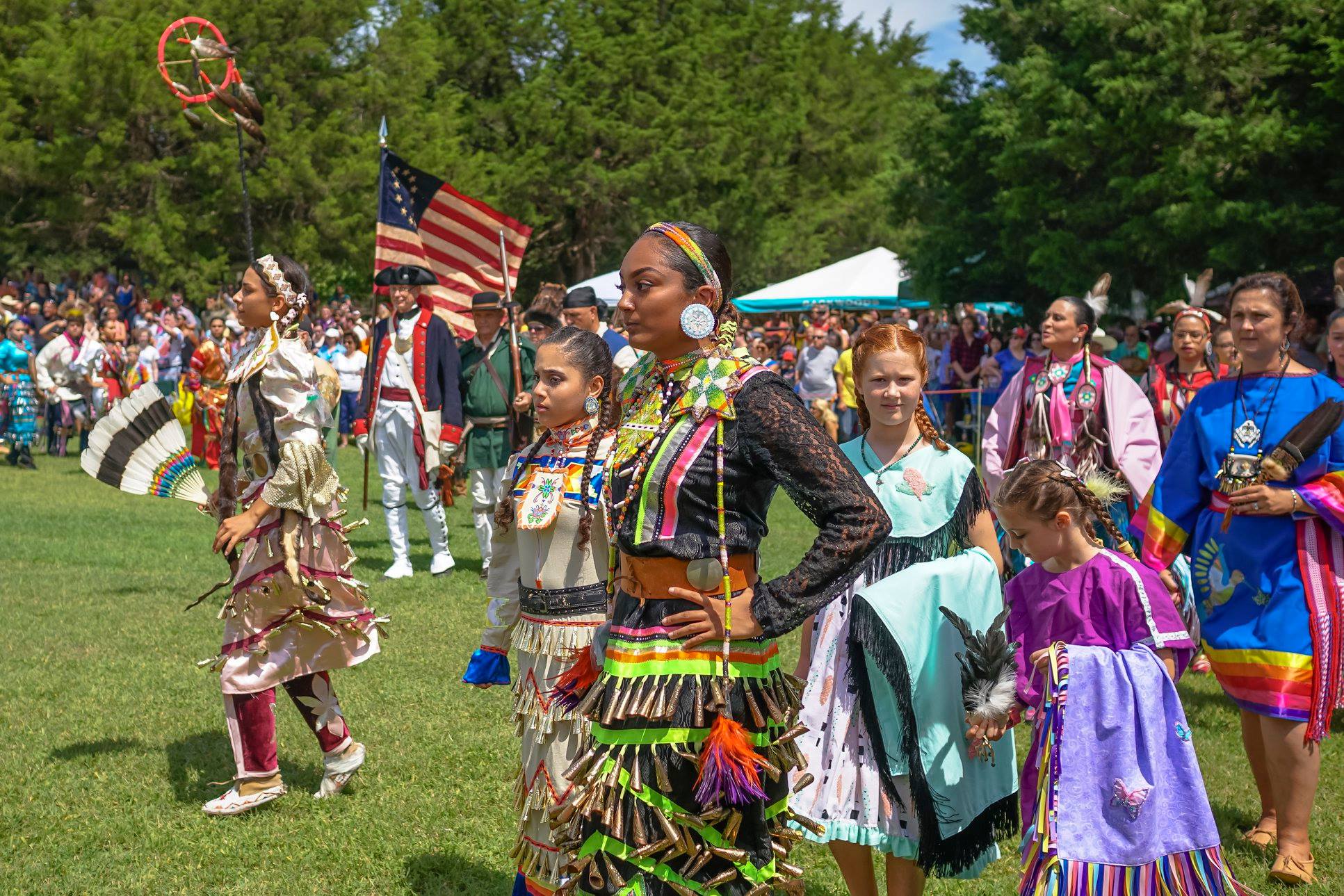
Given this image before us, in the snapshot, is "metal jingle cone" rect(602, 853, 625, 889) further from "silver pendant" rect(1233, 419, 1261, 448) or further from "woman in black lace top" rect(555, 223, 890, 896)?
"silver pendant" rect(1233, 419, 1261, 448)

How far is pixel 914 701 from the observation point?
12.1 feet

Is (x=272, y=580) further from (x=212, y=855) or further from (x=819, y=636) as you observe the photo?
(x=819, y=636)

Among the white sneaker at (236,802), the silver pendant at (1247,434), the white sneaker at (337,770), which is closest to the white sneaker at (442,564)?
the white sneaker at (337,770)

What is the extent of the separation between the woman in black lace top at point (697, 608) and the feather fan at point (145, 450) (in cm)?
297

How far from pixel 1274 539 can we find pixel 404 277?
6.34m

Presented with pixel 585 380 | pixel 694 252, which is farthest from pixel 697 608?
pixel 585 380

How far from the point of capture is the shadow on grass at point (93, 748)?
561 cm

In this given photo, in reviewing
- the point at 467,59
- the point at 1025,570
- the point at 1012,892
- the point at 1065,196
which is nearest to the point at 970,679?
the point at 1025,570

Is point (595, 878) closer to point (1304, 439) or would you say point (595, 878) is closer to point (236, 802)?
point (236, 802)

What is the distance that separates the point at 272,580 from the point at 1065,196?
17.3 meters

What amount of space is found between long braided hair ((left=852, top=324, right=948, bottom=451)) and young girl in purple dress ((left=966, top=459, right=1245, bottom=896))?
1.55ft

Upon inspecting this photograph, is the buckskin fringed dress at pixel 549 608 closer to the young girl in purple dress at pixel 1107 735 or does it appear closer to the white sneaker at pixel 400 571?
the young girl in purple dress at pixel 1107 735

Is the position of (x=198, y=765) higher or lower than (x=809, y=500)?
lower

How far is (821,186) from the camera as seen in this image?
44750mm
